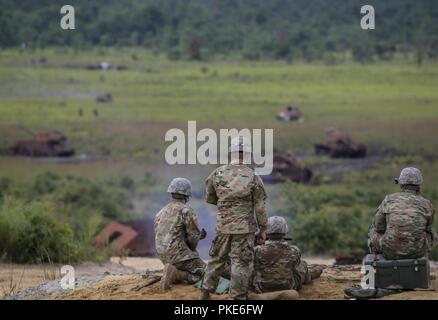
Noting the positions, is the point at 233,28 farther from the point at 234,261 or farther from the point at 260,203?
the point at 234,261

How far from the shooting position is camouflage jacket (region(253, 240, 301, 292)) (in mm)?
10359

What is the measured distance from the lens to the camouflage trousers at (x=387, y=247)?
10453 millimetres

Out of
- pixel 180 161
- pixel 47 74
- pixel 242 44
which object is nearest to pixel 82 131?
pixel 180 161

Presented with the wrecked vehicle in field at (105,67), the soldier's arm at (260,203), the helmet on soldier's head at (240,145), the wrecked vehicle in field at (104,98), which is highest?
the wrecked vehicle in field at (105,67)

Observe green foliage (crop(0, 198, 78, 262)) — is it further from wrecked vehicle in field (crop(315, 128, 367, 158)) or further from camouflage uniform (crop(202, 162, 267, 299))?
wrecked vehicle in field (crop(315, 128, 367, 158))

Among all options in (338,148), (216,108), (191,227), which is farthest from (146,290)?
(216,108)

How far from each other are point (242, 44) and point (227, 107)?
49.3 feet

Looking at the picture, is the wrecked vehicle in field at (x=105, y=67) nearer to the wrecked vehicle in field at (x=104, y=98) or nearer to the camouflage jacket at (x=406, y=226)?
the wrecked vehicle in field at (x=104, y=98)

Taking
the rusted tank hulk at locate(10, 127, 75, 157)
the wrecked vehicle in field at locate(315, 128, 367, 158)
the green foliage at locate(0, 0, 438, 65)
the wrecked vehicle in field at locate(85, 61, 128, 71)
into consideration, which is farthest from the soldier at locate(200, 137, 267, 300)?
the green foliage at locate(0, 0, 438, 65)

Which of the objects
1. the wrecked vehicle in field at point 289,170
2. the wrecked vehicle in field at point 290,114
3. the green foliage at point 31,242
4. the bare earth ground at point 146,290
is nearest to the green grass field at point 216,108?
the wrecked vehicle in field at point 290,114

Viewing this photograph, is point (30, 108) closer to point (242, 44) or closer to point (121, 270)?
point (242, 44)

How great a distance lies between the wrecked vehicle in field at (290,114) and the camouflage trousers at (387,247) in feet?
101

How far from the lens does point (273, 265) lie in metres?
10.4

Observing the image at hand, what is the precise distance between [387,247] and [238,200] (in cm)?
152
